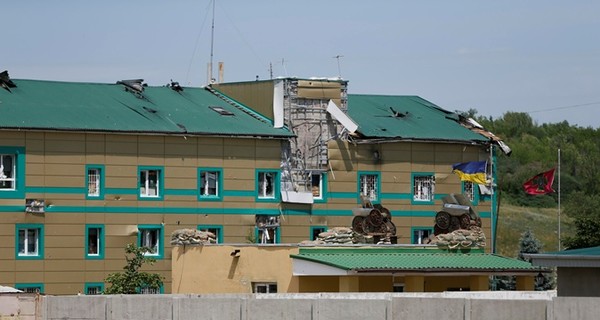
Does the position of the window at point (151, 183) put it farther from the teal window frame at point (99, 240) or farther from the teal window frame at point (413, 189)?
the teal window frame at point (413, 189)

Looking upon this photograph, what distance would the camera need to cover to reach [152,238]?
6744cm

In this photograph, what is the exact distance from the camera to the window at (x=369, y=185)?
239 feet

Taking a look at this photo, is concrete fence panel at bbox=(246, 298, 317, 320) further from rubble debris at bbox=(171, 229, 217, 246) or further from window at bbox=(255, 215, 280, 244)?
window at bbox=(255, 215, 280, 244)

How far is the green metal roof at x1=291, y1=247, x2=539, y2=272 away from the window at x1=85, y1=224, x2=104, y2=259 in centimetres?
1164

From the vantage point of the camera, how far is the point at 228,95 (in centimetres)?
7525

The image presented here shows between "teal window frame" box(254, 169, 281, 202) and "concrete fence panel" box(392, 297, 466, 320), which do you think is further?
"teal window frame" box(254, 169, 281, 202)

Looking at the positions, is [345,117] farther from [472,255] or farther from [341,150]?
[472,255]

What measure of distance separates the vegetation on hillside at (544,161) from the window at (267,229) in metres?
31.8

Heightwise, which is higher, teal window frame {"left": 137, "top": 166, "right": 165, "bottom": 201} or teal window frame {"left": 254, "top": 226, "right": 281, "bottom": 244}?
teal window frame {"left": 137, "top": 166, "right": 165, "bottom": 201}

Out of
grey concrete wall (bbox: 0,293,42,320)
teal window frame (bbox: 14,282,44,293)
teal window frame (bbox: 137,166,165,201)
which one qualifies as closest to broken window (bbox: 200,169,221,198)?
teal window frame (bbox: 137,166,165,201)

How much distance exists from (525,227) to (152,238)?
43.9 metres

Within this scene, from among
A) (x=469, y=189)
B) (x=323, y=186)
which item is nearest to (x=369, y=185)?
(x=323, y=186)

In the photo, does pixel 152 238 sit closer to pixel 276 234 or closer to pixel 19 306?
pixel 276 234

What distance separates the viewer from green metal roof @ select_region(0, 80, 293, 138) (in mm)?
65500
